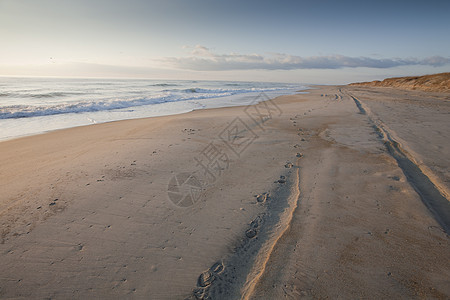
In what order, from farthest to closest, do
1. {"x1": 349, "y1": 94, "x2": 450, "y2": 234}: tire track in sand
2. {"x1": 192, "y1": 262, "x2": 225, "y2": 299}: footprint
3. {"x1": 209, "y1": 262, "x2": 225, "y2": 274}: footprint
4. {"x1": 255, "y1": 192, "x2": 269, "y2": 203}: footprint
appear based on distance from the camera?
1. {"x1": 255, "y1": 192, "x2": 269, "y2": 203}: footprint
2. {"x1": 349, "y1": 94, "x2": 450, "y2": 234}: tire track in sand
3. {"x1": 209, "y1": 262, "x2": 225, "y2": 274}: footprint
4. {"x1": 192, "y1": 262, "x2": 225, "y2": 299}: footprint

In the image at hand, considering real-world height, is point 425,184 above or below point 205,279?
above

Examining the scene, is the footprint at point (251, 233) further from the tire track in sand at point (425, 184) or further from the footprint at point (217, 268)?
the tire track in sand at point (425, 184)

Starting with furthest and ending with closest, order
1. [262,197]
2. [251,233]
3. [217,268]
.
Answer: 1. [262,197]
2. [251,233]
3. [217,268]

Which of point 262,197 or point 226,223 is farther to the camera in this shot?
point 262,197

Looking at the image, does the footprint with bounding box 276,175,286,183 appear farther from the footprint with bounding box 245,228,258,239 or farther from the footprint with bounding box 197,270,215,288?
the footprint with bounding box 197,270,215,288

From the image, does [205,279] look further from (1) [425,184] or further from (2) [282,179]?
(1) [425,184]

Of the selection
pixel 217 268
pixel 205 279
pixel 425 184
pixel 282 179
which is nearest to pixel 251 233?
pixel 217 268

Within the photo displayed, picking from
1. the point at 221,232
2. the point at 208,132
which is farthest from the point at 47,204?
the point at 208,132

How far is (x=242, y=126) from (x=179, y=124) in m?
2.33

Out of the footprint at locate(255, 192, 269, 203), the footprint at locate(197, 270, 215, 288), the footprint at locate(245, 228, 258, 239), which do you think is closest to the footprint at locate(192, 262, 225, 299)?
the footprint at locate(197, 270, 215, 288)

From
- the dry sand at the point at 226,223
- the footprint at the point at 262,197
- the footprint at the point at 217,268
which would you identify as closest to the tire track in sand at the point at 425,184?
the dry sand at the point at 226,223

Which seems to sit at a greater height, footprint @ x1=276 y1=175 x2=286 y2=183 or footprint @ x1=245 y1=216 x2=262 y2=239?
footprint @ x1=276 y1=175 x2=286 y2=183

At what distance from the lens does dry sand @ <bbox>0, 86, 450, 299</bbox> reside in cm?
181

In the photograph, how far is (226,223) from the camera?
2.59m
